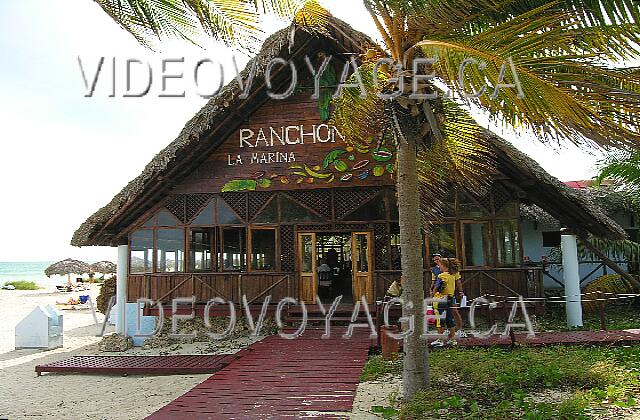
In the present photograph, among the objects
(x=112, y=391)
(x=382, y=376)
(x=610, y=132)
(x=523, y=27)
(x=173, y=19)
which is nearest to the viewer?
(x=610, y=132)

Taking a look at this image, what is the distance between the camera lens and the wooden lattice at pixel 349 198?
37.6ft

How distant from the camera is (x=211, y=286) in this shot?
1191 centimetres

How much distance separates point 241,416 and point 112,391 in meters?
3.42

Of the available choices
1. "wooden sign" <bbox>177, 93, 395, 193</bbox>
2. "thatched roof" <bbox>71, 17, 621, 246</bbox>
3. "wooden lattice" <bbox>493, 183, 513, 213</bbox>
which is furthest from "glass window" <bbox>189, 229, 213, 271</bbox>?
"wooden lattice" <bbox>493, 183, 513, 213</bbox>

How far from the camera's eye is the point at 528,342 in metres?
8.45

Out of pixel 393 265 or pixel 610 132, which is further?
pixel 393 265

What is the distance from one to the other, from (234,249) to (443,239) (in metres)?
4.73

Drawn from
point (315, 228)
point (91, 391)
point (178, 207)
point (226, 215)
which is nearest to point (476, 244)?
point (315, 228)

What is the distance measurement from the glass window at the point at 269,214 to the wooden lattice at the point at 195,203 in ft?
4.14

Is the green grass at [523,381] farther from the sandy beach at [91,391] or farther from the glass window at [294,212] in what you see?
the glass window at [294,212]

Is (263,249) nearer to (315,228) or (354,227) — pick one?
(315,228)

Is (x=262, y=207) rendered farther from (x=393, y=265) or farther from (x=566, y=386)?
(x=566, y=386)

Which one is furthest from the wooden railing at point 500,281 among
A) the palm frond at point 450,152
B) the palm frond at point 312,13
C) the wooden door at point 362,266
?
the palm frond at point 312,13

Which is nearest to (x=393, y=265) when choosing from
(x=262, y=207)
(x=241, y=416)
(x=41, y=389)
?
(x=262, y=207)
